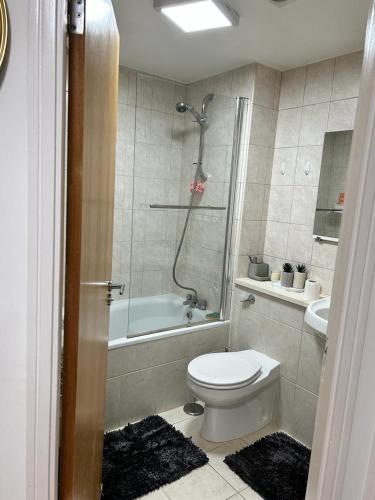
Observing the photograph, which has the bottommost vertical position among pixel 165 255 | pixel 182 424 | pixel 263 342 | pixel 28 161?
pixel 182 424

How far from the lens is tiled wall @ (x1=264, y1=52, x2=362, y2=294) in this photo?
217 centimetres

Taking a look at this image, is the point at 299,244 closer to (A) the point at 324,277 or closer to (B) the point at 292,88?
(A) the point at 324,277

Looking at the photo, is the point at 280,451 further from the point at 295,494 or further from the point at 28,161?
the point at 28,161

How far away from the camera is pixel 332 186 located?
227 centimetres

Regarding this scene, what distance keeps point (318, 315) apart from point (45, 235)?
162 centimetres

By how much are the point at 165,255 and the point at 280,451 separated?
1654 mm

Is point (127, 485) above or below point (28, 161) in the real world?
below

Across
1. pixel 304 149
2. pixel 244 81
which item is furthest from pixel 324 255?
pixel 244 81

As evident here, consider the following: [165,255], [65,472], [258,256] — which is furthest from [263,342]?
[65,472]

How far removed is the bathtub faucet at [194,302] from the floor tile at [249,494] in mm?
1266

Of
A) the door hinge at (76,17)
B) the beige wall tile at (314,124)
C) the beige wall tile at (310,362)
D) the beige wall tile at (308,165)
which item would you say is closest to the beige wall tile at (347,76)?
the beige wall tile at (314,124)

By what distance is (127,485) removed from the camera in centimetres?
175

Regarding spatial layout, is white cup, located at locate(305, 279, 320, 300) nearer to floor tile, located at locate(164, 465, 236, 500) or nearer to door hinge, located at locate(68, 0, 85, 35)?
floor tile, located at locate(164, 465, 236, 500)

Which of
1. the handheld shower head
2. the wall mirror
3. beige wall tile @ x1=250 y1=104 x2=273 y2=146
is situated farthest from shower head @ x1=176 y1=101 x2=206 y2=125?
the wall mirror
